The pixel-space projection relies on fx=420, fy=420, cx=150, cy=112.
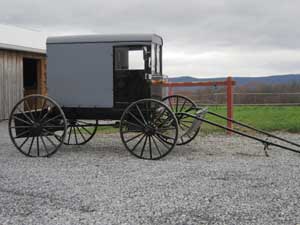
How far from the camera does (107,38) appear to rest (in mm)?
6957

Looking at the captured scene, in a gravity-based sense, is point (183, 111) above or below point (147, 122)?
above

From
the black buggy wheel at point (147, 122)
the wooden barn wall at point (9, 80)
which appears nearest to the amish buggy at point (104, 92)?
the black buggy wheel at point (147, 122)

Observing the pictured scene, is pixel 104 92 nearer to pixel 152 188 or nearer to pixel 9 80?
pixel 152 188

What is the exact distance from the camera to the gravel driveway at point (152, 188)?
378 centimetres

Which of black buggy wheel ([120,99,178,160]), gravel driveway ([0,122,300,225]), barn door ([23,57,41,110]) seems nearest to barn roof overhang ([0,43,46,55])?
barn door ([23,57,41,110])

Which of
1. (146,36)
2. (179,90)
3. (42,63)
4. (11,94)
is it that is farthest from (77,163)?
(42,63)

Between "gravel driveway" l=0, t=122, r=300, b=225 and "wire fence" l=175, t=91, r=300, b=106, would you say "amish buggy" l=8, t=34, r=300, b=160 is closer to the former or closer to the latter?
"gravel driveway" l=0, t=122, r=300, b=225

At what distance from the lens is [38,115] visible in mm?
7109

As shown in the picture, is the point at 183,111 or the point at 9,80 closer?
the point at 183,111

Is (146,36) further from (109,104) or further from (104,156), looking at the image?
(104,156)

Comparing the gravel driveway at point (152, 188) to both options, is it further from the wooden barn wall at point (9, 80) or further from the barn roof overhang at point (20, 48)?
the wooden barn wall at point (9, 80)

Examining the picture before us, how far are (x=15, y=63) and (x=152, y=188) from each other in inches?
404

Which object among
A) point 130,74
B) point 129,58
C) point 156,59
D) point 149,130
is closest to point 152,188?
point 149,130

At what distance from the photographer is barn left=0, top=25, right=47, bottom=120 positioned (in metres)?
13.2
